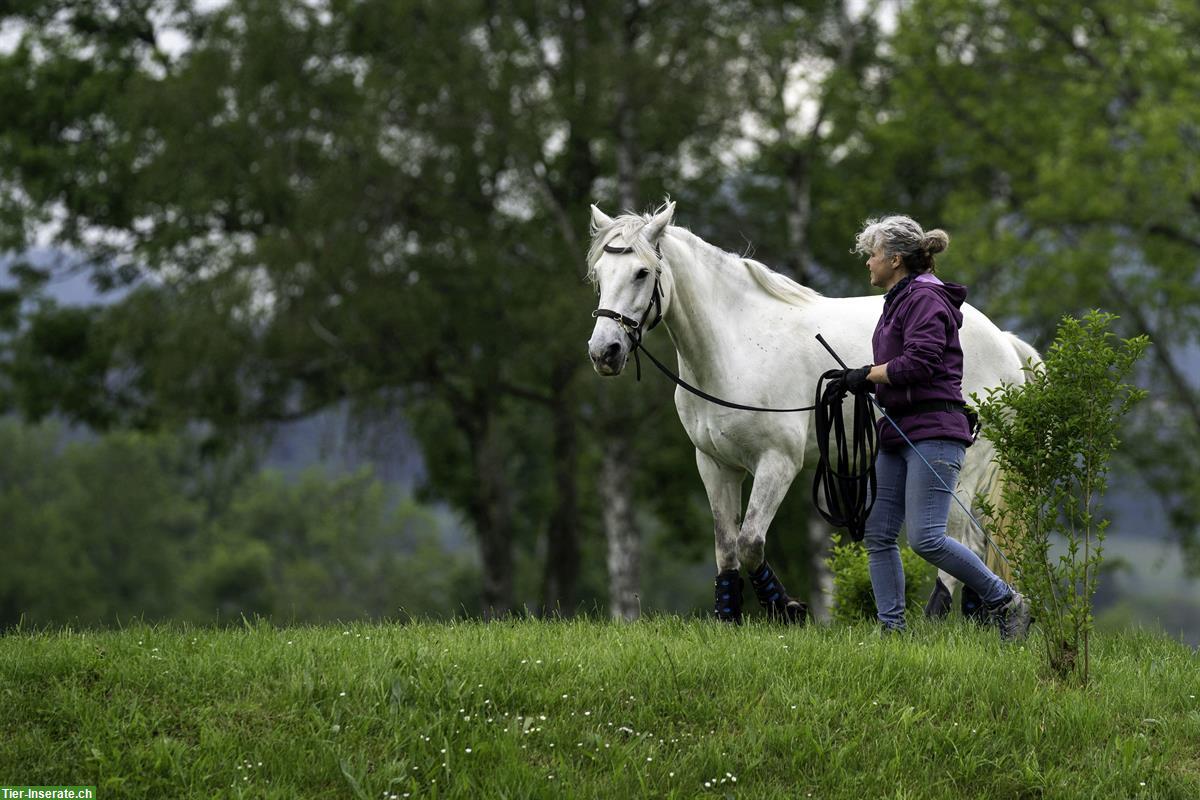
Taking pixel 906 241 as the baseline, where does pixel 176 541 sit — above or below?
below

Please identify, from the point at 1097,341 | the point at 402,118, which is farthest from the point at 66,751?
the point at 402,118

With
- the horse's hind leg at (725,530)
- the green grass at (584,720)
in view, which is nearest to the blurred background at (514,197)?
the horse's hind leg at (725,530)

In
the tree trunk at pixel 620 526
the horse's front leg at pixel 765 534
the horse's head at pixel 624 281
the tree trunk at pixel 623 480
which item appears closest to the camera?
the horse's head at pixel 624 281

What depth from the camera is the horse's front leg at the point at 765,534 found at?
327 inches

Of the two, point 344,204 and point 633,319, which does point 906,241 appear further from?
point 344,204

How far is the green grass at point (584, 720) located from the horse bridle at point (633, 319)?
1.69 metres

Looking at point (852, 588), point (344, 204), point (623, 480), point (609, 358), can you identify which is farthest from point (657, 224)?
point (623, 480)

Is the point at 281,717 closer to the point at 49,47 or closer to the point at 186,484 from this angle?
the point at 49,47

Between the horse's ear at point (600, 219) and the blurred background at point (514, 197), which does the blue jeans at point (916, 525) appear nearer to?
the horse's ear at point (600, 219)

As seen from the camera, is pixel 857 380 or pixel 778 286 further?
pixel 778 286

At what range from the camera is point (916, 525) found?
7.36 m

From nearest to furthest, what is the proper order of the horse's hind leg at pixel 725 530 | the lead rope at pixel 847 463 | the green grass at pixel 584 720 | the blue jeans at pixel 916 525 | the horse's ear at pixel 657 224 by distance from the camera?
the green grass at pixel 584 720
the blue jeans at pixel 916 525
the lead rope at pixel 847 463
the horse's ear at pixel 657 224
the horse's hind leg at pixel 725 530

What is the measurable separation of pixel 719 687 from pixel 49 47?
80.5 feet

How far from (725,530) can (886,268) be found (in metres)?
2.07
